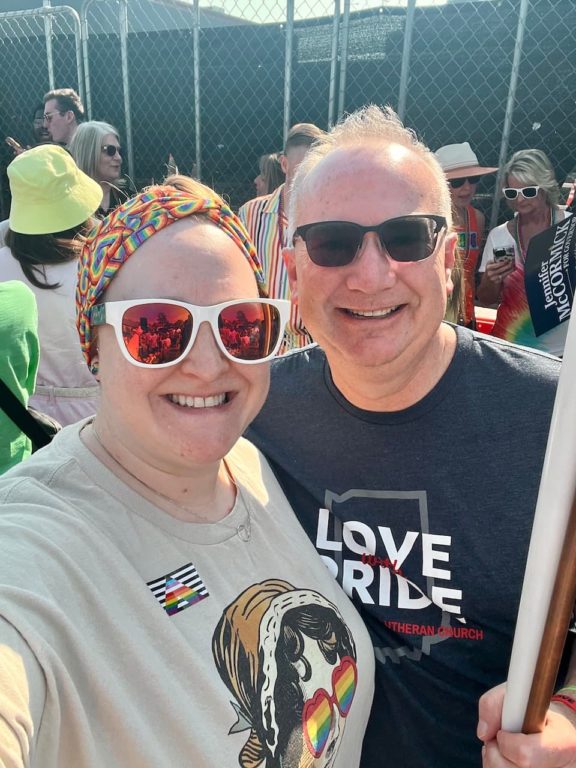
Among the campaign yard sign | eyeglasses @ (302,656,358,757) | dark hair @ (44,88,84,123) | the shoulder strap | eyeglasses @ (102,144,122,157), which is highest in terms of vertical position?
dark hair @ (44,88,84,123)

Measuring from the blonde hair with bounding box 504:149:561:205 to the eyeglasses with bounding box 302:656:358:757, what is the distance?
3.46 meters

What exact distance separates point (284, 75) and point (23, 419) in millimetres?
4150

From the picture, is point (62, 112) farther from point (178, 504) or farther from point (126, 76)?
point (178, 504)

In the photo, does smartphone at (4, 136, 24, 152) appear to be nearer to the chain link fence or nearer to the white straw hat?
the chain link fence

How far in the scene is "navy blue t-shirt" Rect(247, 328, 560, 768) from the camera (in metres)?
1.50

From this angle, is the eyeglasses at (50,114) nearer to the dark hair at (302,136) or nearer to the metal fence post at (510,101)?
the dark hair at (302,136)

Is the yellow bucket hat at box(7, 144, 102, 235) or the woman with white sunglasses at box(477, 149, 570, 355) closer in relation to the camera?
the yellow bucket hat at box(7, 144, 102, 235)

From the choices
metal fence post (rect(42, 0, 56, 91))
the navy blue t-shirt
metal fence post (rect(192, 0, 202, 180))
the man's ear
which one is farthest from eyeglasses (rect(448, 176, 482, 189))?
metal fence post (rect(42, 0, 56, 91))

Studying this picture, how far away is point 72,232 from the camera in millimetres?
2891

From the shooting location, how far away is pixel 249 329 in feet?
4.18

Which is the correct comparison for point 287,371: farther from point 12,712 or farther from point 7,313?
point 12,712

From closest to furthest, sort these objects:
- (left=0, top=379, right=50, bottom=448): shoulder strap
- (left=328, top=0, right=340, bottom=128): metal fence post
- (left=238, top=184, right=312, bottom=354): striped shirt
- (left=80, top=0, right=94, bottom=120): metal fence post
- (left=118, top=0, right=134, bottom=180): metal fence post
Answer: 1. (left=0, top=379, right=50, bottom=448): shoulder strap
2. (left=238, top=184, right=312, bottom=354): striped shirt
3. (left=328, top=0, right=340, bottom=128): metal fence post
4. (left=118, top=0, right=134, bottom=180): metal fence post
5. (left=80, top=0, right=94, bottom=120): metal fence post

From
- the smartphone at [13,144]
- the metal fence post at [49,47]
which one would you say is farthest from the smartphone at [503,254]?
the smartphone at [13,144]

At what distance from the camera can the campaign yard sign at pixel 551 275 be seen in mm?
3029
